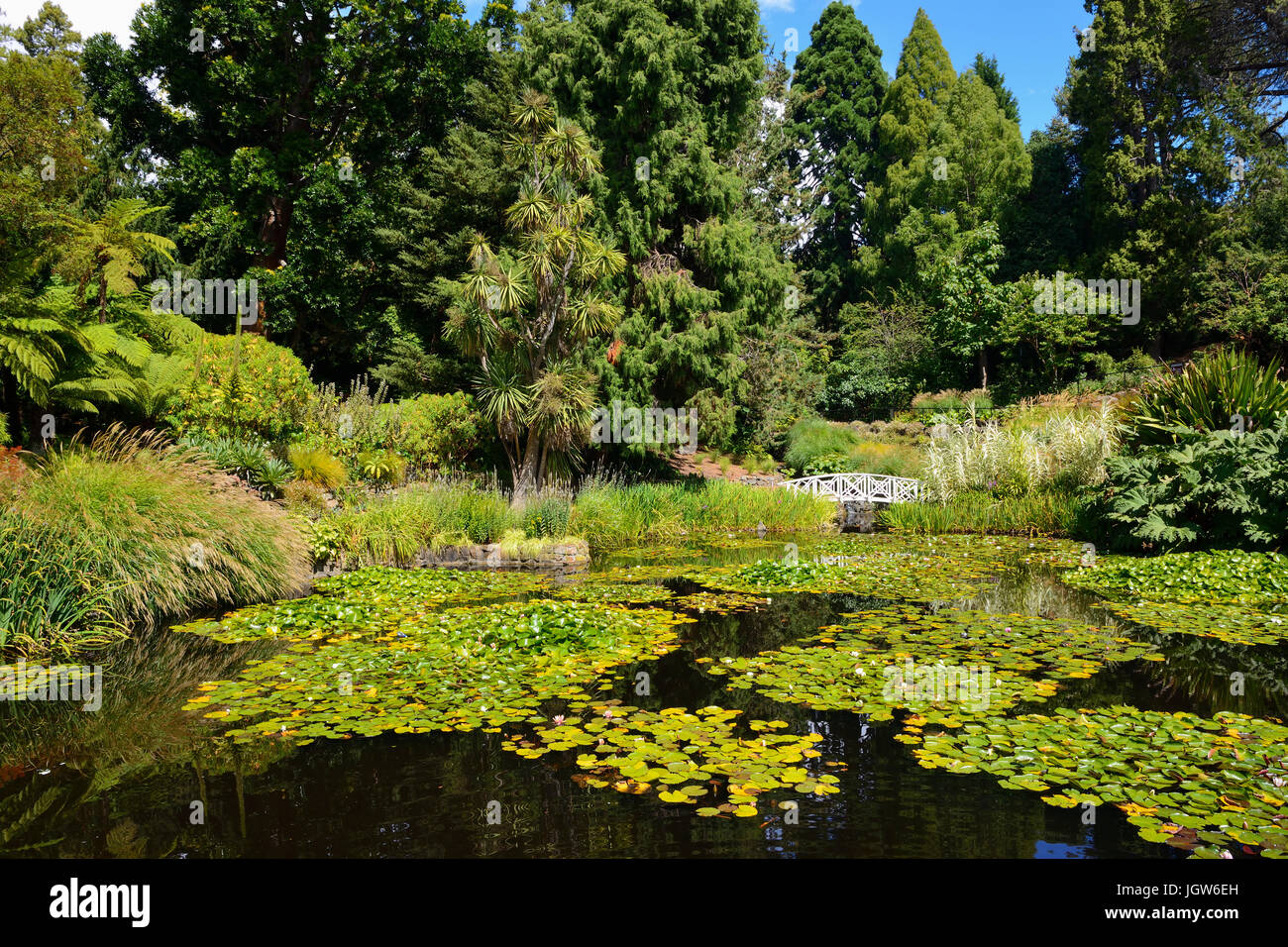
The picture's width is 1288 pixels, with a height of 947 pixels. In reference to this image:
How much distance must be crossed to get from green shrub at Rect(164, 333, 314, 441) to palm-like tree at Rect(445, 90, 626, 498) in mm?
2894

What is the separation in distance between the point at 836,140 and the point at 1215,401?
99.7 ft

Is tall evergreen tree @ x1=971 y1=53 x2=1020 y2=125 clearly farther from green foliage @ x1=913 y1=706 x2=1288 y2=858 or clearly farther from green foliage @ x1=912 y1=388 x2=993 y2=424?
green foliage @ x1=913 y1=706 x2=1288 y2=858

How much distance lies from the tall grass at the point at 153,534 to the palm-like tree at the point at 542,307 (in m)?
5.18

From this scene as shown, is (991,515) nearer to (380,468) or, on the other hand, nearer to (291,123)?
(380,468)

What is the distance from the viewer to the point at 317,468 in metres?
11.1

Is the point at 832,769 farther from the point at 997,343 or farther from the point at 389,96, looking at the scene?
the point at 997,343

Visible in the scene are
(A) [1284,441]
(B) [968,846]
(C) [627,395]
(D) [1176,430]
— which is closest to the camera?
(B) [968,846]

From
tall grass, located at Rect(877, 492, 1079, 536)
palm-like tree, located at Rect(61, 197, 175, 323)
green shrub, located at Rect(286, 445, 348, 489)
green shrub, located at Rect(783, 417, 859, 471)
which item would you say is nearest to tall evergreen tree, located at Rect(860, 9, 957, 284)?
green shrub, located at Rect(783, 417, 859, 471)

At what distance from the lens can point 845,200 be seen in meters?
34.5

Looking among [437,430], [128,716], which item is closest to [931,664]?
[128,716]

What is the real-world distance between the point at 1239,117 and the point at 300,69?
26.3m

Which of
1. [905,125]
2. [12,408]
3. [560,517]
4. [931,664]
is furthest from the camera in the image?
[905,125]

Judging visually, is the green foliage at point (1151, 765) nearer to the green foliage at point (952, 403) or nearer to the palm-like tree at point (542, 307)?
the palm-like tree at point (542, 307)
